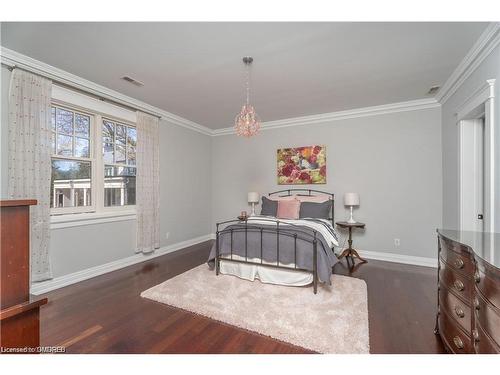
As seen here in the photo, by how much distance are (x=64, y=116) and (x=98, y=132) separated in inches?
16.8

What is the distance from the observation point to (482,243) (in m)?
1.54

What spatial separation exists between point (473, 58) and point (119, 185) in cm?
477

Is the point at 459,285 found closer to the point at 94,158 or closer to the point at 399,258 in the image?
the point at 399,258

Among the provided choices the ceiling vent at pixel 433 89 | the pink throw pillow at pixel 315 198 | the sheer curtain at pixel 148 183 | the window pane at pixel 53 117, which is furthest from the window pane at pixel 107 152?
the ceiling vent at pixel 433 89

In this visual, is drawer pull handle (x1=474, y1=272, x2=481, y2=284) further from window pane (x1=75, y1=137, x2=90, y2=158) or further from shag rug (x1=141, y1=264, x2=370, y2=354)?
window pane (x1=75, y1=137, x2=90, y2=158)

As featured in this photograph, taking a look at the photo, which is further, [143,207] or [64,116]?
[143,207]

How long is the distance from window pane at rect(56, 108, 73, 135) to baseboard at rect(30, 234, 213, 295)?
1.86 m

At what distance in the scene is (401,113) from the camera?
157 inches

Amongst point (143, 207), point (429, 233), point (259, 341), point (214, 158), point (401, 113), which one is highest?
point (401, 113)

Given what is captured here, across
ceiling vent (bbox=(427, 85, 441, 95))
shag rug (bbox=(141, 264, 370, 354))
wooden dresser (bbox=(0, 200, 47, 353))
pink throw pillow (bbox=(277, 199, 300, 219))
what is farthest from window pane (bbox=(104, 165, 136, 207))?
ceiling vent (bbox=(427, 85, 441, 95))

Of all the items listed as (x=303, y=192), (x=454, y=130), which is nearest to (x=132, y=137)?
(x=303, y=192)
